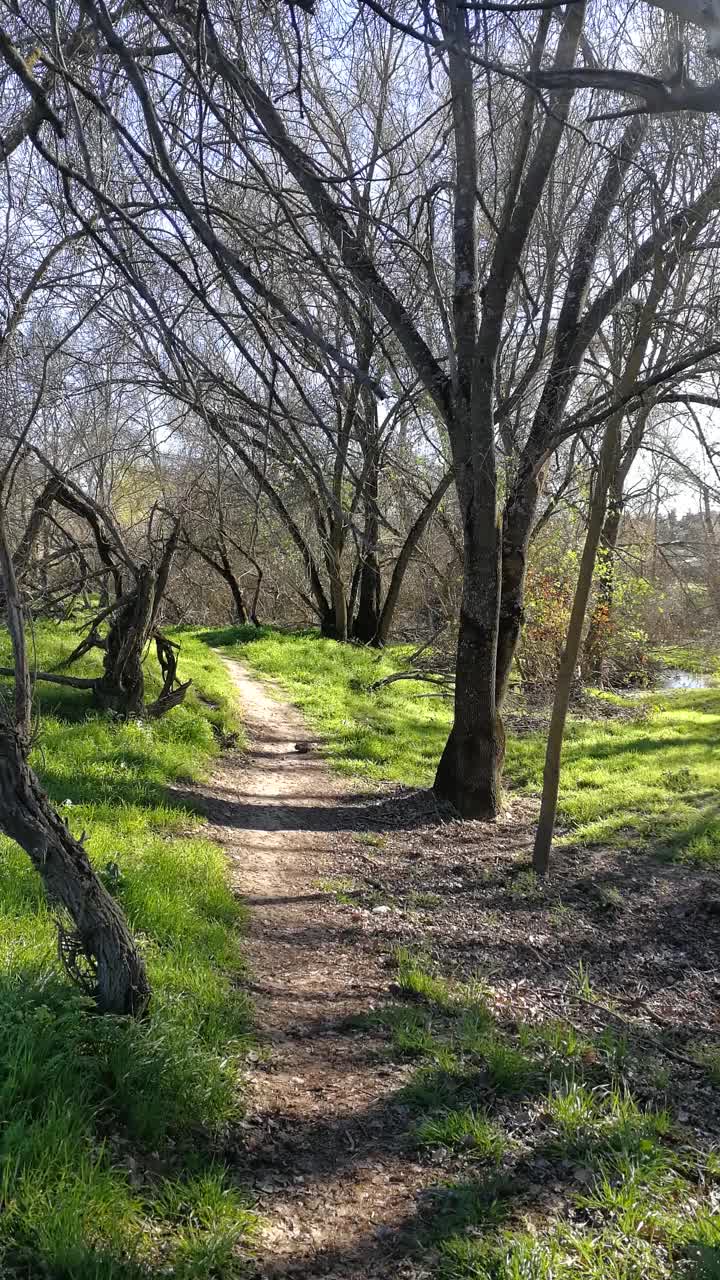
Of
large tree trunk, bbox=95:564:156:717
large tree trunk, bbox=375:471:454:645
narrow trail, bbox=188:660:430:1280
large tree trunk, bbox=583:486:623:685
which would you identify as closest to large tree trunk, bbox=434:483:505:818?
narrow trail, bbox=188:660:430:1280

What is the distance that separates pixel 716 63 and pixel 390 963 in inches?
208

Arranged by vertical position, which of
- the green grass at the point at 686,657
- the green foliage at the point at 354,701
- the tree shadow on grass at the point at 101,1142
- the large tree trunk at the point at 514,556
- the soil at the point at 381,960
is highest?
the large tree trunk at the point at 514,556

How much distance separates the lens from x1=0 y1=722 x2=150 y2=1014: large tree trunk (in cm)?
296

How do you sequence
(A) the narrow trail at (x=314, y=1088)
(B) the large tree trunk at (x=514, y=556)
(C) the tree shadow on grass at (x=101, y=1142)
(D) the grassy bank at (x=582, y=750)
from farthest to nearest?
(D) the grassy bank at (x=582, y=750)
(B) the large tree trunk at (x=514, y=556)
(A) the narrow trail at (x=314, y=1088)
(C) the tree shadow on grass at (x=101, y=1142)

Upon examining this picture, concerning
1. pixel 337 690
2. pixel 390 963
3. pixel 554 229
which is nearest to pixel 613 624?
pixel 337 690

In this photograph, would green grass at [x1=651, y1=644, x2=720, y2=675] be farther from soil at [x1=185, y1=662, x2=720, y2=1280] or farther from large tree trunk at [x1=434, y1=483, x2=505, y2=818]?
large tree trunk at [x1=434, y1=483, x2=505, y2=818]

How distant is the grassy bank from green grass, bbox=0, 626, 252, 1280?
4388 millimetres

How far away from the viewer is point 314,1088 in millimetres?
3568

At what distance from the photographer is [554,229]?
652 centimetres

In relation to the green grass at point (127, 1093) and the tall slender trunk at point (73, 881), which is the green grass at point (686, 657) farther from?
the tall slender trunk at point (73, 881)

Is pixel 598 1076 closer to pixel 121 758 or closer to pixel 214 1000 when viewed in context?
pixel 214 1000

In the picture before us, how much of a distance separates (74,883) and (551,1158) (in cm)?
210

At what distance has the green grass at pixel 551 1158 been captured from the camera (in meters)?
2.63

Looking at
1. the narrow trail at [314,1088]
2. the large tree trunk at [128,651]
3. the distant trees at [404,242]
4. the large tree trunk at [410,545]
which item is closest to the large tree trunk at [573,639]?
the distant trees at [404,242]
